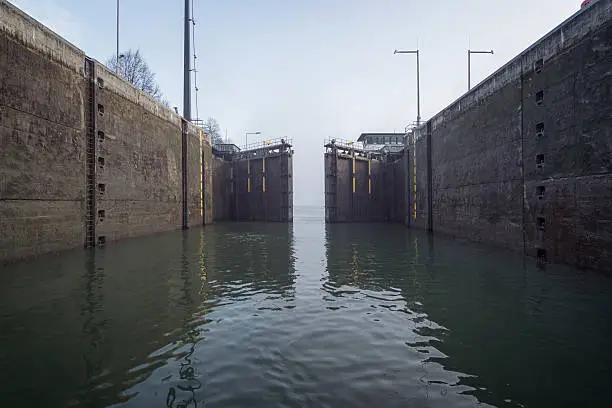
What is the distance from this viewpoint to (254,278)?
966cm

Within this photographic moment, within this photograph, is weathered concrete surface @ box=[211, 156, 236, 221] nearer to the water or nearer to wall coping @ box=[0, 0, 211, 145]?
wall coping @ box=[0, 0, 211, 145]

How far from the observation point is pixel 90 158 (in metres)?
15.2

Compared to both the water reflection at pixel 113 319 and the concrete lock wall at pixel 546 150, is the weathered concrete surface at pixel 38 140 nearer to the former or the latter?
the water reflection at pixel 113 319

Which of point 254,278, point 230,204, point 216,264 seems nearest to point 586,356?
point 254,278

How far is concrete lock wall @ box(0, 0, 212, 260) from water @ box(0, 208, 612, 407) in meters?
2.79

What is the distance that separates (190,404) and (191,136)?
26809 millimetres

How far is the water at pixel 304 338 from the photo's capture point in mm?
3762

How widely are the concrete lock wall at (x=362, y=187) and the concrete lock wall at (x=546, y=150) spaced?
15243 mm

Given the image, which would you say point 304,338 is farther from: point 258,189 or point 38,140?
point 258,189

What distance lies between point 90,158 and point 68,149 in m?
1.42

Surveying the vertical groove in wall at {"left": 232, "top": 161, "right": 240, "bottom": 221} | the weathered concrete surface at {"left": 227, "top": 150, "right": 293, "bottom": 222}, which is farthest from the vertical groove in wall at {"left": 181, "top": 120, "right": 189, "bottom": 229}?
the vertical groove in wall at {"left": 232, "top": 161, "right": 240, "bottom": 221}

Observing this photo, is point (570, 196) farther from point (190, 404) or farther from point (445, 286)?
point (190, 404)

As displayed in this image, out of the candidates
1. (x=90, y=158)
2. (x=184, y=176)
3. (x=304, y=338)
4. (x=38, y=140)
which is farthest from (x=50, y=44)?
(x=304, y=338)

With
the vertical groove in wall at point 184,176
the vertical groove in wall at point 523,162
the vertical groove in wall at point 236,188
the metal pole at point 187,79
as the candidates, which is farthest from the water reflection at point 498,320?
the metal pole at point 187,79
